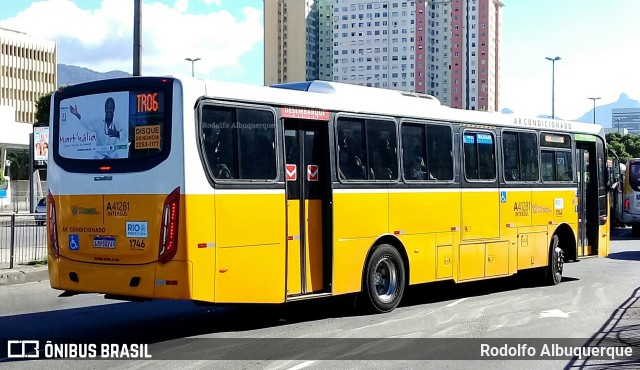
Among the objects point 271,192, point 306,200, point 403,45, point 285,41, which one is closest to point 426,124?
point 306,200

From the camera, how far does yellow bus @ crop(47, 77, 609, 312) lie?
30.9 ft

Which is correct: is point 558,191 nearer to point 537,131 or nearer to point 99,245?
point 537,131

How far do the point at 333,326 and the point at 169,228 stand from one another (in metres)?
2.93

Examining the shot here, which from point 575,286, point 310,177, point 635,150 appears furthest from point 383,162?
point 635,150

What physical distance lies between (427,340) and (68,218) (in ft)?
15.2

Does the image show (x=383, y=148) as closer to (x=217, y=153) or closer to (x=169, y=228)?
(x=217, y=153)

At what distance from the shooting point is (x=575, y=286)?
16.2 meters

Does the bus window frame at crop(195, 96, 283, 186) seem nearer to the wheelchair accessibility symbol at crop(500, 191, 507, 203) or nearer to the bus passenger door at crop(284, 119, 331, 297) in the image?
the bus passenger door at crop(284, 119, 331, 297)

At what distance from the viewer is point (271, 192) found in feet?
34.2

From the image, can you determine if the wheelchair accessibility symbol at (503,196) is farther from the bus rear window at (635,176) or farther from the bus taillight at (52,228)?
the bus rear window at (635,176)

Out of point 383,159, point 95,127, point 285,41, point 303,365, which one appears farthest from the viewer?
point 285,41

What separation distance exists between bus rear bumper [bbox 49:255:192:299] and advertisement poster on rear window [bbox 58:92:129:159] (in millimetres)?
1332

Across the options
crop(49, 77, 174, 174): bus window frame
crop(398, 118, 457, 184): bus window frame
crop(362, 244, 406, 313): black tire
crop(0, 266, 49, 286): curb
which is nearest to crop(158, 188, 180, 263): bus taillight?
crop(49, 77, 174, 174): bus window frame

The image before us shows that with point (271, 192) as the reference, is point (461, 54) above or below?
above
